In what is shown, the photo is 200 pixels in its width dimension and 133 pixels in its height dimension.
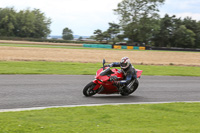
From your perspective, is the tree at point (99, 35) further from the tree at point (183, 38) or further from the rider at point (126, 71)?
the rider at point (126, 71)

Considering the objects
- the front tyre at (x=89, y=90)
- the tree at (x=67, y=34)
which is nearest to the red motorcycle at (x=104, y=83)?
the front tyre at (x=89, y=90)

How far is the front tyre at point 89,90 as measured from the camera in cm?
920

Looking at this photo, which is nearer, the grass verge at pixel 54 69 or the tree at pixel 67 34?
the grass verge at pixel 54 69

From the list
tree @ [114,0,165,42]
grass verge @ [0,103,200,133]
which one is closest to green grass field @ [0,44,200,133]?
grass verge @ [0,103,200,133]

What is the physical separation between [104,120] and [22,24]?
83857 millimetres

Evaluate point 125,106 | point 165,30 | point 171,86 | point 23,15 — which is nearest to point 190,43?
point 165,30

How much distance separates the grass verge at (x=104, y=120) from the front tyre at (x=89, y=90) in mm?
1500

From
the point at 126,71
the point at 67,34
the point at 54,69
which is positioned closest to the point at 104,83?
the point at 126,71

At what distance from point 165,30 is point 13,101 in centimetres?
7974

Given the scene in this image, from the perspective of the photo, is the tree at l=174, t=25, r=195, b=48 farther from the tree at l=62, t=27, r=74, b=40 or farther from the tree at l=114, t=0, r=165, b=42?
the tree at l=62, t=27, r=74, b=40

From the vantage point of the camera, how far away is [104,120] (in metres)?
6.11

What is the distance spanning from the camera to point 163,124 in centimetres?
601

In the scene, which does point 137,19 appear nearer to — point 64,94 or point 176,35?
point 176,35

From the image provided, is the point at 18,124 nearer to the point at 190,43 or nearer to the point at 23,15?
the point at 190,43
